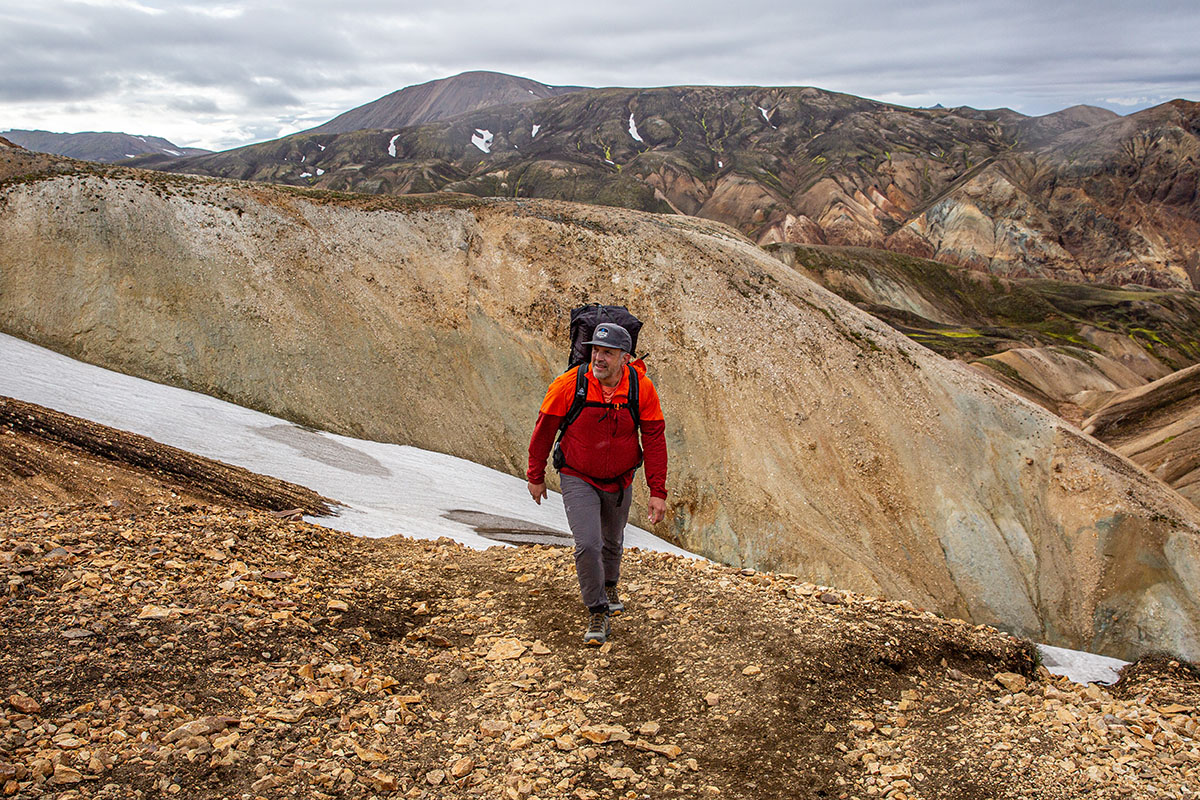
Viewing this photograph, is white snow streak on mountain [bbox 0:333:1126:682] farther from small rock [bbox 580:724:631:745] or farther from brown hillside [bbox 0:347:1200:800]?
small rock [bbox 580:724:631:745]

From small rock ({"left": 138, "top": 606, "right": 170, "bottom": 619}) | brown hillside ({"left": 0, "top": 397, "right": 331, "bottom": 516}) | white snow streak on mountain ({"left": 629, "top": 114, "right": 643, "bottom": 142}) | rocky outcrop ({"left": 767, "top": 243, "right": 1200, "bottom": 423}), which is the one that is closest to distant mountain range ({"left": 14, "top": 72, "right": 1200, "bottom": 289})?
white snow streak on mountain ({"left": 629, "top": 114, "right": 643, "bottom": 142})

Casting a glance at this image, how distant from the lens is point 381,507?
13.7m

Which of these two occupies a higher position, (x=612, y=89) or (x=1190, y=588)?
(x=612, y=89)

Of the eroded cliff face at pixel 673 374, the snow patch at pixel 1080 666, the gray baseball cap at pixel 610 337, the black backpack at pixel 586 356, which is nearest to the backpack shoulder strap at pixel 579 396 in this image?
the black backpack at pixel 586 356

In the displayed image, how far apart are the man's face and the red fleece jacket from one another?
105 millimetres

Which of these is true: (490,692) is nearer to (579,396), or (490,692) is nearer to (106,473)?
(579,396)

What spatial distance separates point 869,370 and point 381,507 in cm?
1751

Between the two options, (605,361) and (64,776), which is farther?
(605,361)

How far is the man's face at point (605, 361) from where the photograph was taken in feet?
19.3

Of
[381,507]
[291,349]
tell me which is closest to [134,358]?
[291,349]

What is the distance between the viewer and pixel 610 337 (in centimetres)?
580

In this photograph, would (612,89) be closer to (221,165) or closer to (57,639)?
(221,165)

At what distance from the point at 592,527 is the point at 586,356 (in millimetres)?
1371

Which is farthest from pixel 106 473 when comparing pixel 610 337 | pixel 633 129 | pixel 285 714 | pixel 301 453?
pixel 633 129
